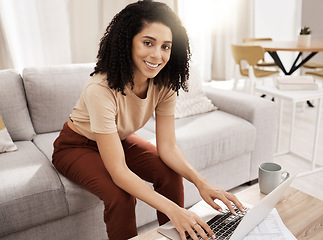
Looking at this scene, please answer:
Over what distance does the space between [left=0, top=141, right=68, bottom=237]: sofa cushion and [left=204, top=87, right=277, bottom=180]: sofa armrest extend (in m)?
1.15

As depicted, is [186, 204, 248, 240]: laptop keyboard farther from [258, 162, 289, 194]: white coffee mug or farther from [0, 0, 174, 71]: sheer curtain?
[0, 0, 174, 71]: sheer curtain

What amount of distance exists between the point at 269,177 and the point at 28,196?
0.90 m

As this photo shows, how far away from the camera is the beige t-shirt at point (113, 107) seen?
1.10 metres

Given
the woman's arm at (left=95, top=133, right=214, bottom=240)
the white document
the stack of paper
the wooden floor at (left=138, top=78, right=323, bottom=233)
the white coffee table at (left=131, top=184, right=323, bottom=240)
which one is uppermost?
the stack of paper

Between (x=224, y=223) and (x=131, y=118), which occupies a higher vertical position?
(x=131, y=118)

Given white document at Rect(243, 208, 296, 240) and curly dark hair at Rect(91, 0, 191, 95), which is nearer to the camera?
white document at Rect(243, 208, 296, 240)

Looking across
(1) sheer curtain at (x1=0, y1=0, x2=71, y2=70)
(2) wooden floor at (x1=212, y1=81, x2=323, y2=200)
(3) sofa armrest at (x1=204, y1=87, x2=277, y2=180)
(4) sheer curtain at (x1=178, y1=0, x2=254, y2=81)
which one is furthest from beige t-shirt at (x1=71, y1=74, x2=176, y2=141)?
(4) sheer curtain at (x1=178, y1=0, x2=254, y2=81)

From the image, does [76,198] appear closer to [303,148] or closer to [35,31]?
[303,148]

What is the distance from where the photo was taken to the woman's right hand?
2.89ft

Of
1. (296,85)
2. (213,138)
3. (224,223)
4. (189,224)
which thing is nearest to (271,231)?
(224,223)

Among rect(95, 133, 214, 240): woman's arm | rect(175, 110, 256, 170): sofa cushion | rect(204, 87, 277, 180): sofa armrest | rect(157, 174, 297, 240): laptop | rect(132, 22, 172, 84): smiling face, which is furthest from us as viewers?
rect(204, 87, 277, 180): sofa armrest

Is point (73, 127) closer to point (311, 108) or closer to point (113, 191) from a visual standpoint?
point (113, 191)

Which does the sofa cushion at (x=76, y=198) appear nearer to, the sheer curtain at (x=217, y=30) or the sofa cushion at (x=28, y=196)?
the sofa cushion at (x=28, y=196)

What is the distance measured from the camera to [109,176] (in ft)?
3.87
